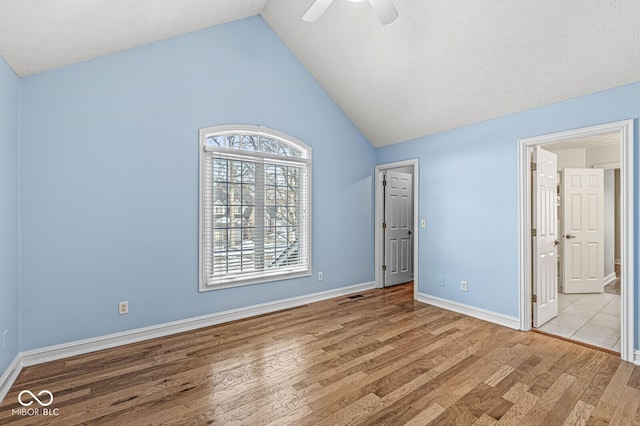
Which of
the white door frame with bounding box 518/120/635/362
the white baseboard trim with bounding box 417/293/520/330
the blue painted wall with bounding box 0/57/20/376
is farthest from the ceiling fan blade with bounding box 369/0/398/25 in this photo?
the white baseboard trim with bounding box 417/293/520/330

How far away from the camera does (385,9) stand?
7.51 ft

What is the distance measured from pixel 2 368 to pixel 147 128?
2277 millimetres

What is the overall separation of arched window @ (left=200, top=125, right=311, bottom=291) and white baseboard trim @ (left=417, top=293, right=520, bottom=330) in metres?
1.79

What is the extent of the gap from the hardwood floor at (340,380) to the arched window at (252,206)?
2.56ft

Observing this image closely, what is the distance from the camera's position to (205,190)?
11.3 ft

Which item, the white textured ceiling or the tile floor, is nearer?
the white textured ceiling

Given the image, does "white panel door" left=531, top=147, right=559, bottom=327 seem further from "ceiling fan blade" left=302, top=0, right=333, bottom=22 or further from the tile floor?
"ceiling fan blade" left=302, top=0, right=333, bottom=22

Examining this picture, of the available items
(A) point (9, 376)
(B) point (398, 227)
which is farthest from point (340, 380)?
(B) point (398, 227)

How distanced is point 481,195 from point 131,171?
3.98 m

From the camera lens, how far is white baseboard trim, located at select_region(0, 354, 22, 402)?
215 cm

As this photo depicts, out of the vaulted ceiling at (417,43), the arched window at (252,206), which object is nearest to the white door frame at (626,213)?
the vaulted ceiling at (417,43)

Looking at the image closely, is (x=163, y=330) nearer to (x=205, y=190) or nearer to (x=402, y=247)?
(x=205, y=190)

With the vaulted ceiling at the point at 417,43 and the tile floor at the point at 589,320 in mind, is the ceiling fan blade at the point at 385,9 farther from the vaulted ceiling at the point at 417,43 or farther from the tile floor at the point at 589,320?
the tile floor at the point at 589,320

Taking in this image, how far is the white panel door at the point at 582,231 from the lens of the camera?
477cm
